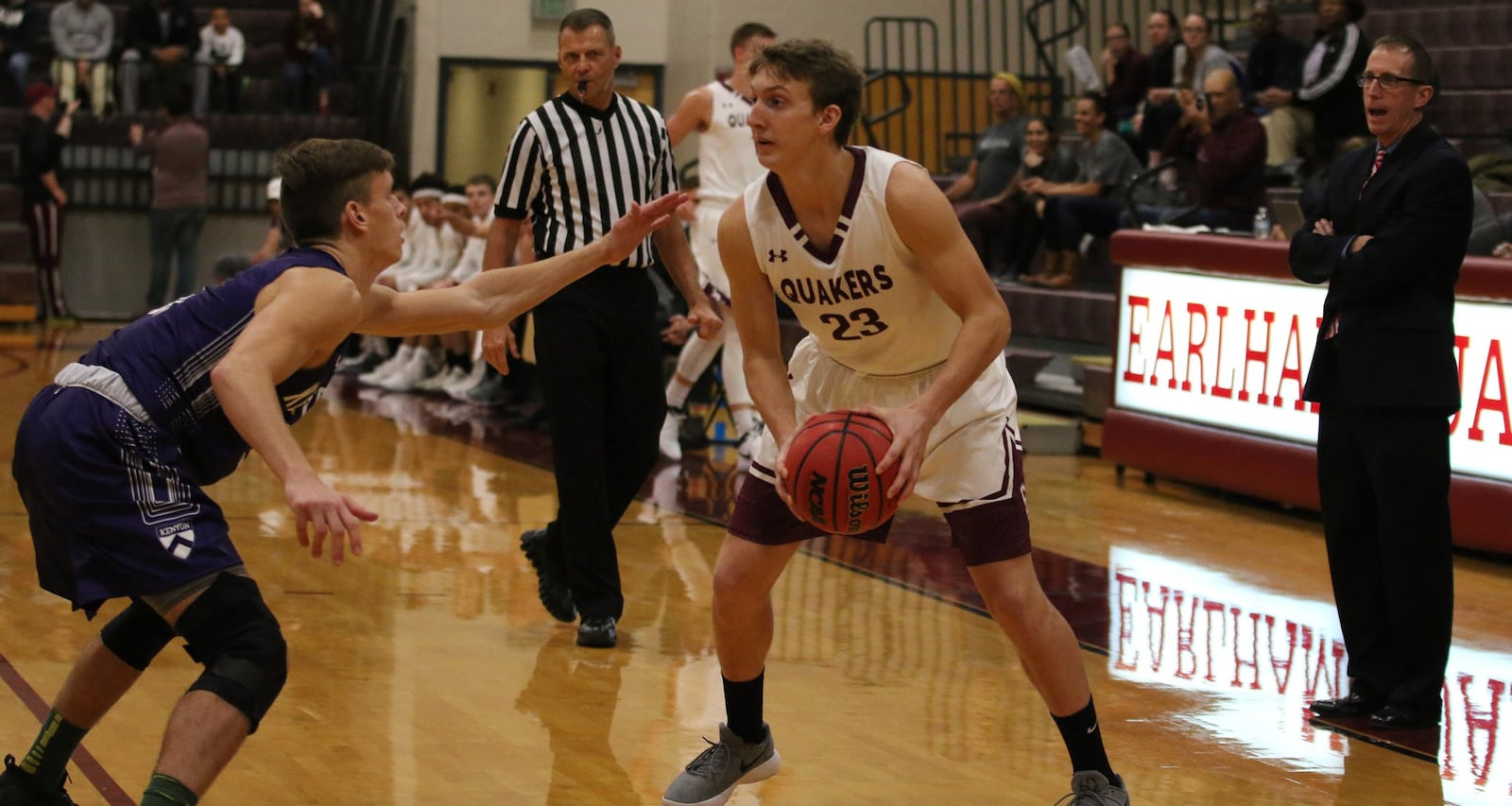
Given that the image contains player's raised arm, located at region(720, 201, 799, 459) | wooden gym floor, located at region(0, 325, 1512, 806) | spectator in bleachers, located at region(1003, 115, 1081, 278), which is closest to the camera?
player's raised arm, located at region(720, 201, 799, 459)

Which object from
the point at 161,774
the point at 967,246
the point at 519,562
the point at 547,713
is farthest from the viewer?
the point at 519,562

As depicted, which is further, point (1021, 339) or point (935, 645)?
point (1021, 339)

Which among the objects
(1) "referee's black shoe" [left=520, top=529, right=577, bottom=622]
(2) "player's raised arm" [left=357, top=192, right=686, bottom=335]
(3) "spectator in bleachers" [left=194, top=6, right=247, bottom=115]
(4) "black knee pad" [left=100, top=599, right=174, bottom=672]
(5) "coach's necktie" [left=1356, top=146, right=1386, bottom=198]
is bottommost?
(1) "referee's black shoe" [left=520, top=529, right=577, bottom=622]

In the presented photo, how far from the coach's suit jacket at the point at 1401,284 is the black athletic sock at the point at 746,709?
1984mm

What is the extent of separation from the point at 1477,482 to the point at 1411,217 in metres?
2.89

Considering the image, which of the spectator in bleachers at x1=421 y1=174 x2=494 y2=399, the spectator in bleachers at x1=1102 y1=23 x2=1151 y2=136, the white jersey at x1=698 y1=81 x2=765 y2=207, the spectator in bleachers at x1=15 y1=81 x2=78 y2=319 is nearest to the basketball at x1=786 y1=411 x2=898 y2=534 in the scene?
the white jersey at x1=698 y1=81 x2=765 y2=207

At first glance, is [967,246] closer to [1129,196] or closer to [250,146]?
[1129,196]

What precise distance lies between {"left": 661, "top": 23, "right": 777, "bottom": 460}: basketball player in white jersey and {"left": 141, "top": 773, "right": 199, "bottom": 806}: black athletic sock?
19.2ft

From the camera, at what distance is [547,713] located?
Answer: 4992 mm

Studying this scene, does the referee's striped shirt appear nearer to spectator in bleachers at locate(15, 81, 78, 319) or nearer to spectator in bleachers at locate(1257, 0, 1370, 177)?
spectator in bleachers at locate(1257, 0, 1370, 177)

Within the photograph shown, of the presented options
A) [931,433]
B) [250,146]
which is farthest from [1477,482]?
[250,146]

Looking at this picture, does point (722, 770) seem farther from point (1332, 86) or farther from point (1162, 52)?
point (1162, 52)

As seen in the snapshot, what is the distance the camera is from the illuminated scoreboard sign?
7578 millimetres

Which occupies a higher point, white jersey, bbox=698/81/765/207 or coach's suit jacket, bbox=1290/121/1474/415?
white jersey, bbox=698/81/765/207
